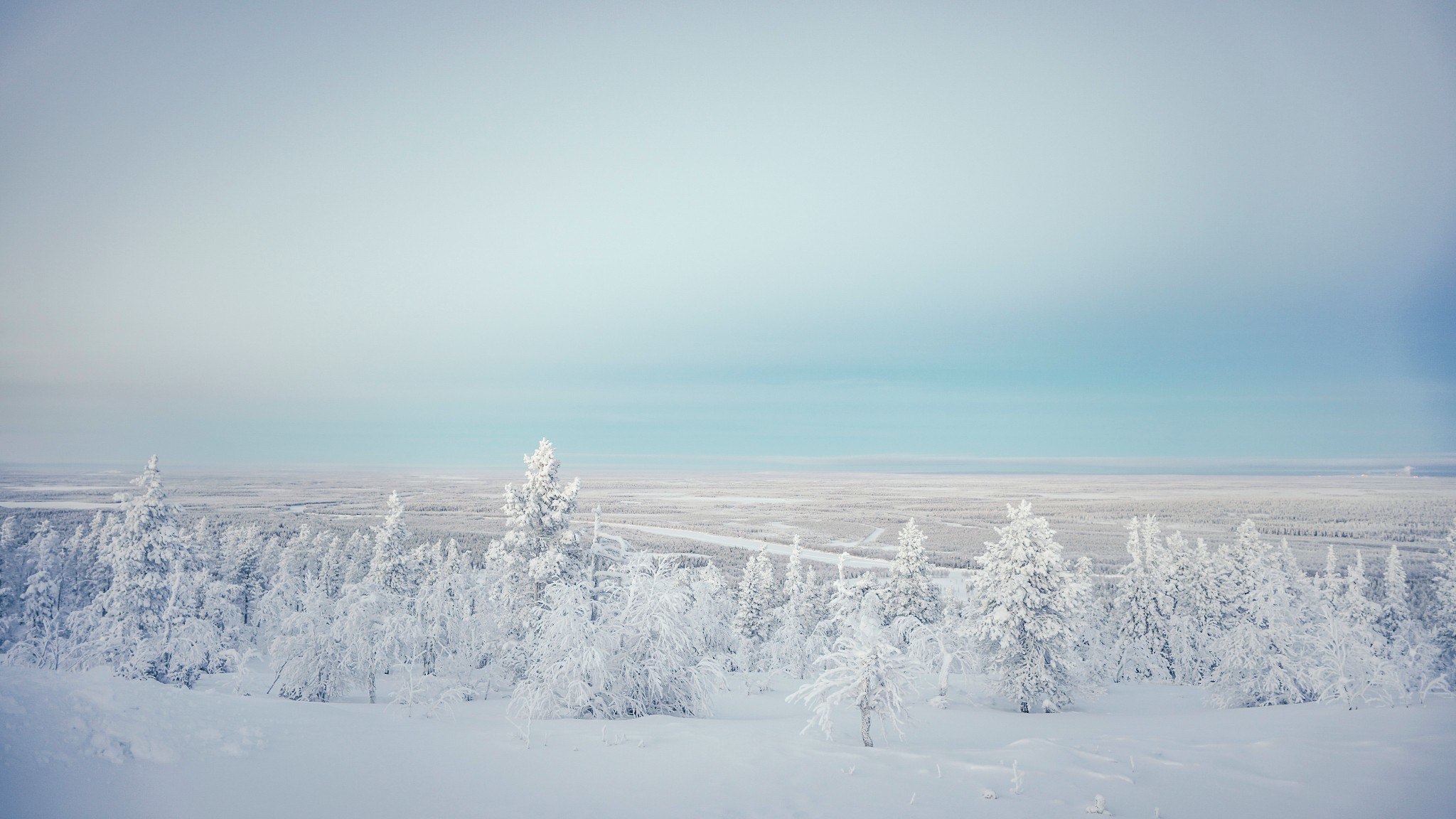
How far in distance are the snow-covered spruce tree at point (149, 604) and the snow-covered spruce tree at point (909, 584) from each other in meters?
31.5

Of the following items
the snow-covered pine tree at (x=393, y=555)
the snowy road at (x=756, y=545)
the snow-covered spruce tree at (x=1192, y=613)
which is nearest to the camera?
the snow-covered pine tree at (x=393, y=555)

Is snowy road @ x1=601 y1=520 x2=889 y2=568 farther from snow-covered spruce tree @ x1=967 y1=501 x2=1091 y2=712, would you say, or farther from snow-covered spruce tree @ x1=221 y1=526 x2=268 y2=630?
snow-covered spruce tree @ x1=221 y1=526 x2=268 y2=630

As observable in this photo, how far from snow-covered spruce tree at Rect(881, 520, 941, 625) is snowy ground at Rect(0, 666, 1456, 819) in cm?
2015

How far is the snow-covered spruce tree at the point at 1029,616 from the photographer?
94.1 feet

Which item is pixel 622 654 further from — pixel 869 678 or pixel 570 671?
pixel 869 678

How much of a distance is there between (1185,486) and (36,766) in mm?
217654

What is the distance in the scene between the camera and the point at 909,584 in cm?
3603

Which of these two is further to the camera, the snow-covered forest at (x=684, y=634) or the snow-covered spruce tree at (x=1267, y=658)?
the snow-covered spruce tree at (x=1267, y=658)

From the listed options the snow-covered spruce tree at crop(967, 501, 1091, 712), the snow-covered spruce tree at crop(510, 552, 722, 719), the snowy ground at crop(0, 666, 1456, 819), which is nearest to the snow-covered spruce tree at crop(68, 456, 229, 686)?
the snowy ground at crop(0, 666, 1456, 819)

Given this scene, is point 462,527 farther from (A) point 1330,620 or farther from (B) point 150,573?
(A) point 1330,620

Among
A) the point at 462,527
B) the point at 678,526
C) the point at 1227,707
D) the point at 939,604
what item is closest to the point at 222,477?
the point at 462,527

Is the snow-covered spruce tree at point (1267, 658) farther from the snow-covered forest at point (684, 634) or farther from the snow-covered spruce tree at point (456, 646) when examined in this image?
the snow-covered spruce tree at point (456, 646)

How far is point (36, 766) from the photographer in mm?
8180

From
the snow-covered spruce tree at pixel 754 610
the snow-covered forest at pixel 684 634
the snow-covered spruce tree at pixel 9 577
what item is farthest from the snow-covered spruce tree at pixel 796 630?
the snow-covered spruce tree at pixel 9 577
